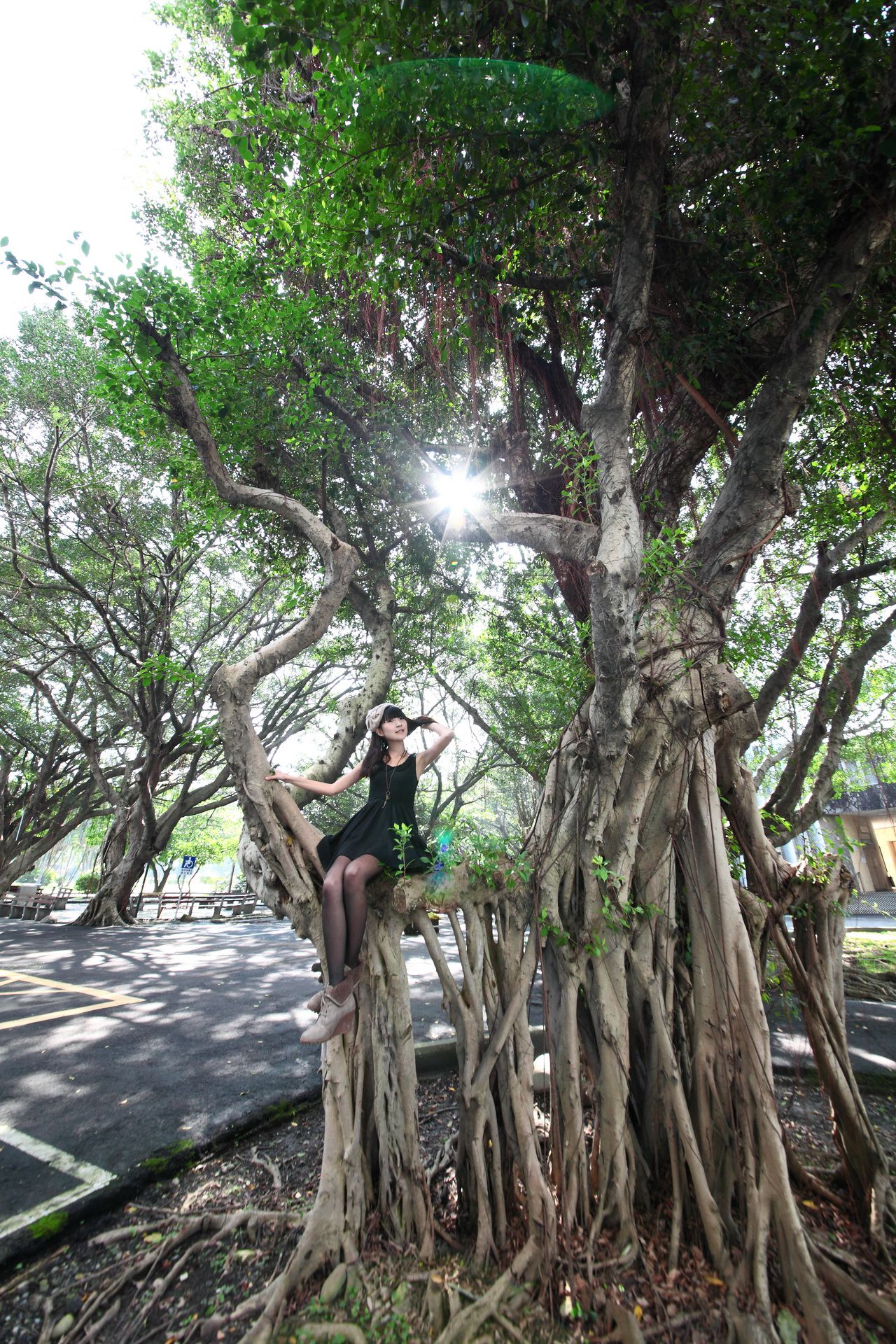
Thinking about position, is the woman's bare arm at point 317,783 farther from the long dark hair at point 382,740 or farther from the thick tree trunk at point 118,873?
the thick tree trunk at point 118,873

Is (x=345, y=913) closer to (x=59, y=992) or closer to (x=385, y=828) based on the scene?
(x=385, y=828)

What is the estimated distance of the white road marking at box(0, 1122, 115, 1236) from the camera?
2.67m

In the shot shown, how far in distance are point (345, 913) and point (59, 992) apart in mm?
6096

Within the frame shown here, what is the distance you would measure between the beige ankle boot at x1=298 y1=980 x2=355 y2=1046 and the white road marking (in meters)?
1.46

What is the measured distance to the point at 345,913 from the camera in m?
2.81

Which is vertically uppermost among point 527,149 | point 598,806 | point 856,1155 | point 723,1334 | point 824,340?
point 527,149

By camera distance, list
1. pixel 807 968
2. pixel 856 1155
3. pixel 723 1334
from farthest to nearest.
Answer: pixel 807 968 < pixel 856 1155 < pixel 723 1334

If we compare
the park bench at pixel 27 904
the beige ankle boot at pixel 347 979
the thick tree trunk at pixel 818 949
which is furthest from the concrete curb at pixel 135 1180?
the park bench at pixel 27 904

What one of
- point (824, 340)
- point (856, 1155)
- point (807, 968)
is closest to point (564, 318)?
point (824, 340)

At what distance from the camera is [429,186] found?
→ 3604 mm

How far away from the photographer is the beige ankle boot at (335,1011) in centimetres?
263

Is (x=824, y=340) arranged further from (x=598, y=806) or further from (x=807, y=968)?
(x=807, y=968)

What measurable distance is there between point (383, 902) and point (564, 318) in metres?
4.62

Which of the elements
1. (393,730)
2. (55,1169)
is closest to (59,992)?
(55,1169)
